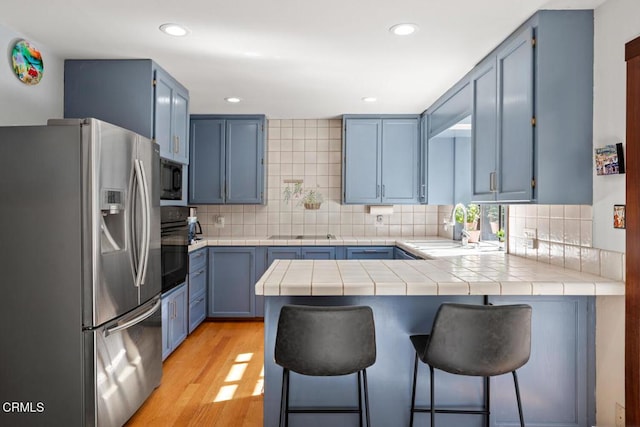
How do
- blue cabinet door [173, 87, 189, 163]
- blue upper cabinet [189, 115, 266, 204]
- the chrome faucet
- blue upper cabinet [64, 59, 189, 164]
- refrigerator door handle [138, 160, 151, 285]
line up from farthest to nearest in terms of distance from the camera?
blue upper cabinet [189, 115, 266, 204] → the chrome faucet → blue cabinet door [173, 87, 189, 163] → blue upper cabinet [64, 59, 189, 164] → refrigerator door handle [138, 160, 151, 285]

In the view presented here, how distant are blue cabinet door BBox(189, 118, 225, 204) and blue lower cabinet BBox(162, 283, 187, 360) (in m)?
1.26

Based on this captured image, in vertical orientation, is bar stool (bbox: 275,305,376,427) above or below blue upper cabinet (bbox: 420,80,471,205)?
below

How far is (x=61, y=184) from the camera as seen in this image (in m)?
1.96

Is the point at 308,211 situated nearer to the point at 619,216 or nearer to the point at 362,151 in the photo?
the point at 362,151

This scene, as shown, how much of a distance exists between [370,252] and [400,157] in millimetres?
1108

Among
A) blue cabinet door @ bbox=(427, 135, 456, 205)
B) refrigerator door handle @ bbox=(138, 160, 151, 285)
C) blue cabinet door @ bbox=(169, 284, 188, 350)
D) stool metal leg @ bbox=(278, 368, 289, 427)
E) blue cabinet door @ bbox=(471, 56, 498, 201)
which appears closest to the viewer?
stool metal leg @ bbox=(278, 368, 289, 427)

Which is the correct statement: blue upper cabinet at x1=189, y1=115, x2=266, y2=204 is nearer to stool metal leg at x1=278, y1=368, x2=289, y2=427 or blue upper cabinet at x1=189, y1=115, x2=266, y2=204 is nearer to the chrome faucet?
the chrome faucet

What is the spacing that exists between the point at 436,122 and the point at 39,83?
3261mm

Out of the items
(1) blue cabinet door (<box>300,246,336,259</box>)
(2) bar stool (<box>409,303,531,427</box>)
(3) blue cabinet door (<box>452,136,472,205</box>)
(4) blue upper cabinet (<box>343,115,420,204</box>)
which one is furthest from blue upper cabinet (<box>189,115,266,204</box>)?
(2) bar stool (<box>409,303,531,427</box>)

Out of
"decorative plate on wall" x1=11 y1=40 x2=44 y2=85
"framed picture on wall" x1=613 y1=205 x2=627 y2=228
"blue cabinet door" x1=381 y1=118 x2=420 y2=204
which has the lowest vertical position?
"framed picture on wall" x1=613 y1=205 x2=627 y2=228

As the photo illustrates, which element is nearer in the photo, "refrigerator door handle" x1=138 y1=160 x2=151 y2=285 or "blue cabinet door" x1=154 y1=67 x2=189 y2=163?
"refrigerator door handle" x1=138 y1=160 x2=151 y2=285

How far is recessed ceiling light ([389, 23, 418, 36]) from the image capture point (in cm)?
238

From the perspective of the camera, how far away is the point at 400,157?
15.1 ft

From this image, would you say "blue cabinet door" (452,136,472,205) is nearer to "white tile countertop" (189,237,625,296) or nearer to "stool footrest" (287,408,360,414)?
"white tile countertop" (189,237,625,296)
